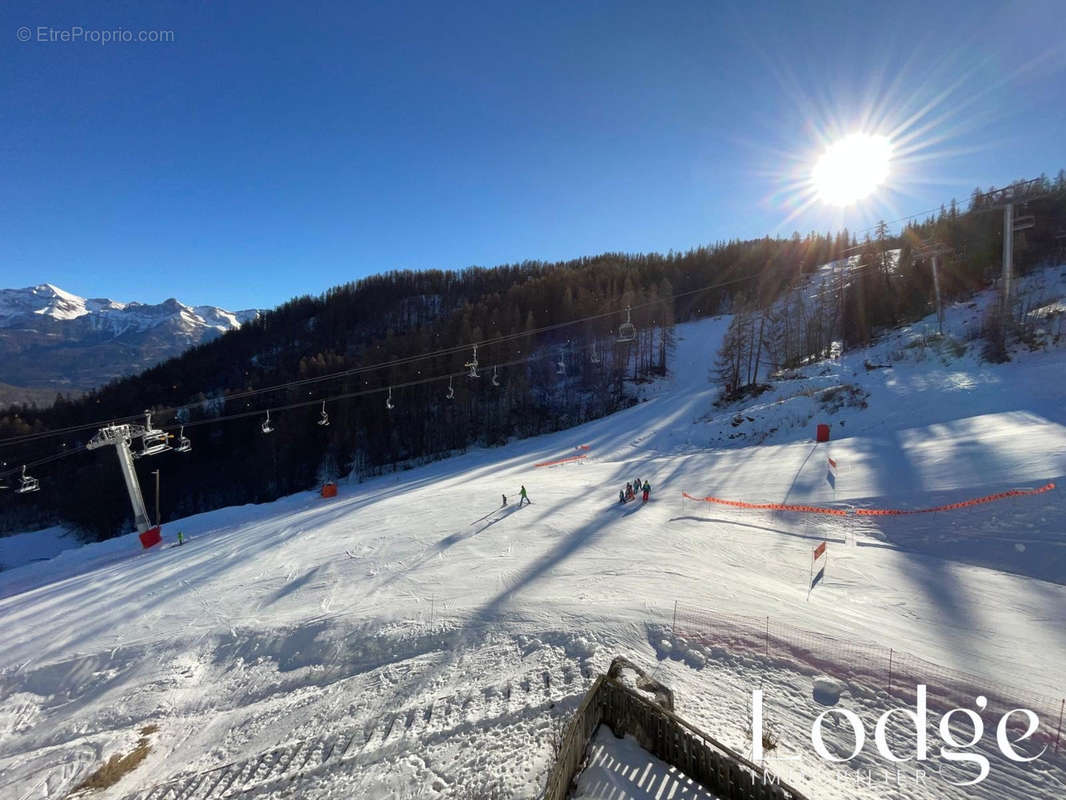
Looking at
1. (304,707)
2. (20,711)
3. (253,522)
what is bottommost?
(253,522)

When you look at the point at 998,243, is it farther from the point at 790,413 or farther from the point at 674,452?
the point at 674,452

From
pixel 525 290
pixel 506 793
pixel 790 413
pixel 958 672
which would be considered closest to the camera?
pixel 506 793

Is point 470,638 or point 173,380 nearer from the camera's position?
point 470,638

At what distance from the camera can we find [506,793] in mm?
5469

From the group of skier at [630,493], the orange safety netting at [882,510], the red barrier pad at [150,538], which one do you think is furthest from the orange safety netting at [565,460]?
the red barrier pad at [150,538]

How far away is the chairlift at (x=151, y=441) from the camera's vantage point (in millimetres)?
21266

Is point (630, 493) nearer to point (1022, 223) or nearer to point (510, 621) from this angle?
point (510, 621)

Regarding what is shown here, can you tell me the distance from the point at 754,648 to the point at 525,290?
69.4 metres

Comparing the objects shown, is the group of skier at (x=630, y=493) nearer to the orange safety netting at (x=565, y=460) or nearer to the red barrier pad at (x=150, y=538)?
the orange safety netting at (x=565, y=460)

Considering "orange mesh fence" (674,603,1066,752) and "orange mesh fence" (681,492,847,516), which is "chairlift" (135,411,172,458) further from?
"orange mesh fence" (681,492,847,516)

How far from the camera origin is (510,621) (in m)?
9.20

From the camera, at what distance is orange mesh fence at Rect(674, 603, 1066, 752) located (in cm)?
592

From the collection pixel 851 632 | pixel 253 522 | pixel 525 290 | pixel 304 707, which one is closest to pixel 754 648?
pixel 851 632

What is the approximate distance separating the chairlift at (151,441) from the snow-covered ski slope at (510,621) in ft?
18.9
